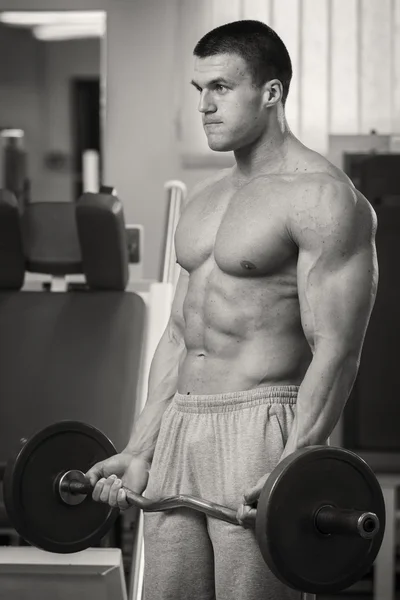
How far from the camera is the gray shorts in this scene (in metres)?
1.51

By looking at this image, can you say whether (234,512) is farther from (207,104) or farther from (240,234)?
(207,104)

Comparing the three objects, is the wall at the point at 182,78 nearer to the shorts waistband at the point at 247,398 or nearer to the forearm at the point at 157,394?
the forearm at the point at 157,394

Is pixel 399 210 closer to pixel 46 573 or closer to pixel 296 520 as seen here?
pixel 46 573

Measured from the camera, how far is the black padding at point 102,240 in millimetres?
3082

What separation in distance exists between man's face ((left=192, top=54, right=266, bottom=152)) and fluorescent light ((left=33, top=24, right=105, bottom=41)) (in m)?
4.51

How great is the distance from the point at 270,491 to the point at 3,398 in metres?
1.77

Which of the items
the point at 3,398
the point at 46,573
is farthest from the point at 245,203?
the point at 3,398

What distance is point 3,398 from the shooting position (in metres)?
2.96

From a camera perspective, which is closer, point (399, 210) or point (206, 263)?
point (206, 263)

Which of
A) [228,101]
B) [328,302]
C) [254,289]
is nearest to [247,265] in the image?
[254,289]

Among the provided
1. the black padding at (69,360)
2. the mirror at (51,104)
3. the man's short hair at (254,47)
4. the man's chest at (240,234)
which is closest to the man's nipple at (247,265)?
the man's chest at (240,234)

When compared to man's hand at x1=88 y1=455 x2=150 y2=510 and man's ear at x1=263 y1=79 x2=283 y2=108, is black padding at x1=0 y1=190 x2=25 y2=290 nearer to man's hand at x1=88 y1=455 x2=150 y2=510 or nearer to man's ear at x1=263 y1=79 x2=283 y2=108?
man's hand at x1=88 y1=455 x2=150 y2=510

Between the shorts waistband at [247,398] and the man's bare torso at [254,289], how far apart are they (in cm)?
1

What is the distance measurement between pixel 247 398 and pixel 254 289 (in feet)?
0.55
